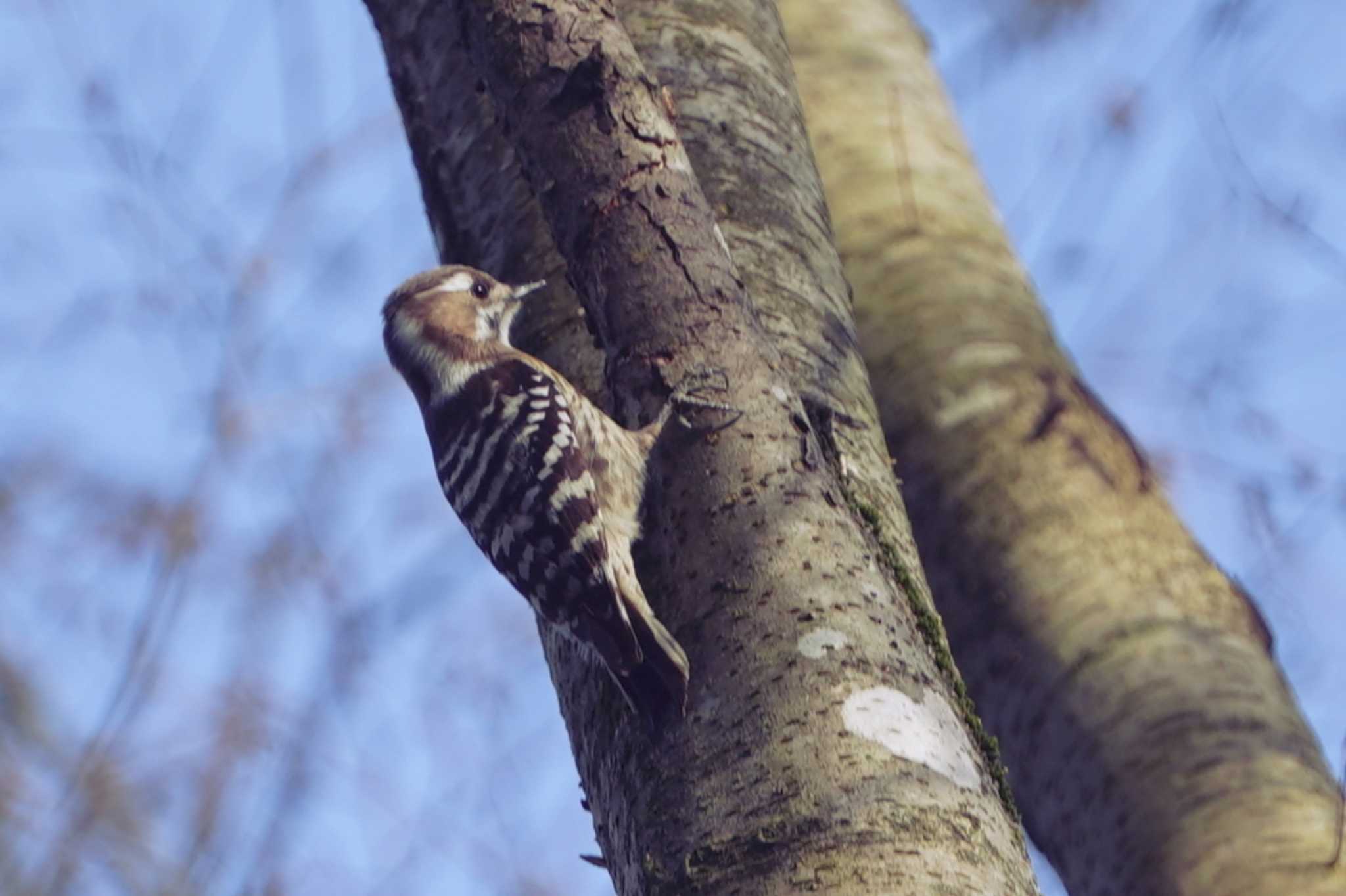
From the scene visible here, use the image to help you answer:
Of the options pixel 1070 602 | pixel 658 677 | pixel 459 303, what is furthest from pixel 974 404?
pixel 658 677

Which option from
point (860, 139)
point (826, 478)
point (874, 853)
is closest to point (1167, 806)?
point (826, 478)

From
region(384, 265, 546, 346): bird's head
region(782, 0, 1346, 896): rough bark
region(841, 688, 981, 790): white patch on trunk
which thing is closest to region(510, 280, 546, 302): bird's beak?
region(384, 265, 546, 346): bird's head

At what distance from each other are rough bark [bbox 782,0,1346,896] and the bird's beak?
126 centimetres

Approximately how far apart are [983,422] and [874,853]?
2.35 m

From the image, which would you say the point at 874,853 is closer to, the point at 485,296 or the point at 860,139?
the point at 485,296

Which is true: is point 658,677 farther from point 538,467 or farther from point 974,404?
point 974,404

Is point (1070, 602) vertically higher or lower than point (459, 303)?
lower

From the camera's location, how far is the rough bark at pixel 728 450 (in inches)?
86.1

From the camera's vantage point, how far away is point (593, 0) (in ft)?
11.3

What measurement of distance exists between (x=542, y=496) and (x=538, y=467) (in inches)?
3.4

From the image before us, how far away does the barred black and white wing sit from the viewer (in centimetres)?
316

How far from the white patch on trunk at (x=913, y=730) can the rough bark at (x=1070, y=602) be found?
118cm

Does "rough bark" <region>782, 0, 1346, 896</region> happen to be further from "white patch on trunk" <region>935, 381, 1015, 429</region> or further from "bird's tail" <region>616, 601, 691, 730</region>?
"bird's tail" <region>616, 601, 691, 730</region>

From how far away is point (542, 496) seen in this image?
380 centimetres
